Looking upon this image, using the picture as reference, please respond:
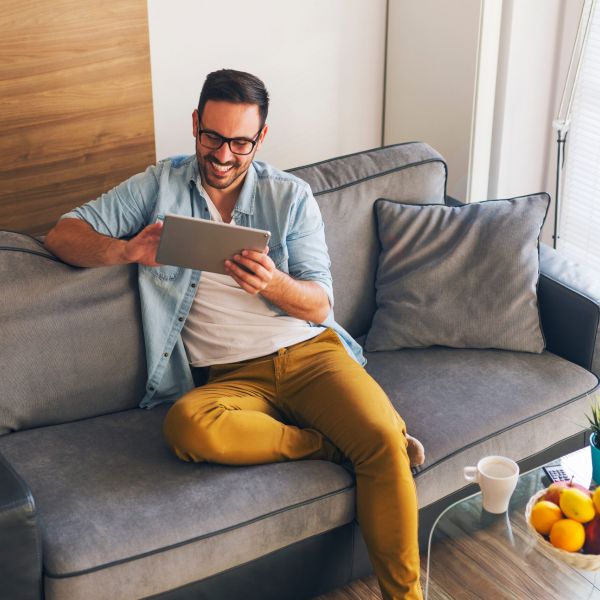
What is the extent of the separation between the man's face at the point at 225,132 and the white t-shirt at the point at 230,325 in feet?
0.28

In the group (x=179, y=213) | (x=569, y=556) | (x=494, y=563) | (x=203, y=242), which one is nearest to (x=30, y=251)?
(x=179, y=213)

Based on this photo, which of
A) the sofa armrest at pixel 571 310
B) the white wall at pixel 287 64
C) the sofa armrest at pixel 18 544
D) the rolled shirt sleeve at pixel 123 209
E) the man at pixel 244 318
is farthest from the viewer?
the white wall at pixel 287 64

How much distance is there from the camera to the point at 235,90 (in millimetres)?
2254

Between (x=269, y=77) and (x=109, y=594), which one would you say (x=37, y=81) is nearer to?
(x=269, y=77)

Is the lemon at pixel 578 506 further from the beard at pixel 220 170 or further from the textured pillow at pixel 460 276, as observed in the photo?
the beard at pixel 220 170

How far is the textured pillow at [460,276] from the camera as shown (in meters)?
2.58

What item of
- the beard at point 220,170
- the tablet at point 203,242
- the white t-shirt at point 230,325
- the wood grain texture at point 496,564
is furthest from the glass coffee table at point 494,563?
the beard at point 220,170

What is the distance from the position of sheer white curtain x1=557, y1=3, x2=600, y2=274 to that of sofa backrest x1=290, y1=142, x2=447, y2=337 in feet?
2.68

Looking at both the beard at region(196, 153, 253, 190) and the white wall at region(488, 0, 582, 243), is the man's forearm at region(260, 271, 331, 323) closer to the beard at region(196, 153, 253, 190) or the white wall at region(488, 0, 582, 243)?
the beard at region(196, 153, 253, 190)

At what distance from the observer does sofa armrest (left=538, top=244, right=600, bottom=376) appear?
8.25ft

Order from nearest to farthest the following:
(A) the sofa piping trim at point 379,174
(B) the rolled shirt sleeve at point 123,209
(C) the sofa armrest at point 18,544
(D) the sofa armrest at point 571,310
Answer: (C) the sofa armrest at point 18,544 → (B) the rolled shirt sleeve at point 123,209 → (D) the sofa armrest at point 571,310 → (A) the sofa piping trim at point 379,174

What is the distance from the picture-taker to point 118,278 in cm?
234

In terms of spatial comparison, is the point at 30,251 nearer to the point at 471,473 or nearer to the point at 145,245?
the point at 145,245

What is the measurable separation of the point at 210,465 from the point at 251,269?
44cm
